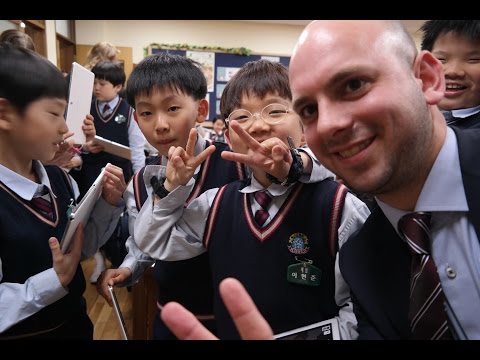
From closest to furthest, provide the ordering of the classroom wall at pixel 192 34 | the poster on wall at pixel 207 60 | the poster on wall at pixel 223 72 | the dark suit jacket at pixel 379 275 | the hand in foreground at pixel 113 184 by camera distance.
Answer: the dark suit jacket at pixel 379 275, the hand in foreground at pixel 113 184, the classroom wall at pixel 192 34, the poster on wall at pixel 207 60, the poster on wall at pixel 223 72

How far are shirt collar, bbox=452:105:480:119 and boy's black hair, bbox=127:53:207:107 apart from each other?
1007 mm

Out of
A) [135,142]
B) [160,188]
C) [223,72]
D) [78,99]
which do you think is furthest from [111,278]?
[223,72]

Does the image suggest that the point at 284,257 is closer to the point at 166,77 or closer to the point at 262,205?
the point at 262,205

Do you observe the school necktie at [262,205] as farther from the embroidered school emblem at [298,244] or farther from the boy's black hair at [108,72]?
the boy's black hair at [108,72]

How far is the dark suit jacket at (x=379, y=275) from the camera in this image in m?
0.81

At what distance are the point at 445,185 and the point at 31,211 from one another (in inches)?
42.8

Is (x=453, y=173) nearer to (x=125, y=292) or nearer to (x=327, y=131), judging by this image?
(x=327, y=131)

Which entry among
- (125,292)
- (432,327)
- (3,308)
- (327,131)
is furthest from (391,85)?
(125,292)

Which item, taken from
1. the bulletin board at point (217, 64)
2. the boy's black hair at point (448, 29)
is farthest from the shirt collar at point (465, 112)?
the bulletin board at point (217, 64)

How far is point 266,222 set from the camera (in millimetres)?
1001

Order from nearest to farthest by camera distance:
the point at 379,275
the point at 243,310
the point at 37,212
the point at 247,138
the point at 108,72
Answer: the point at 243,310, the point at 379,275, the point at 247,138, the point at 37,212, the point at 108,72

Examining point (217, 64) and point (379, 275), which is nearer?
point (379, 275)

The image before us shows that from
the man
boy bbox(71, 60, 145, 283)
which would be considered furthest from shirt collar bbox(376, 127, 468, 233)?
boy bbox(71, 60, 145, 283)

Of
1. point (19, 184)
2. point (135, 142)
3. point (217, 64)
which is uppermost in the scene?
point (217, 64)
